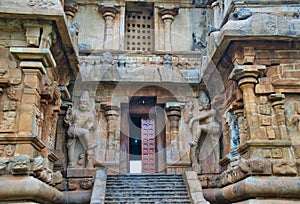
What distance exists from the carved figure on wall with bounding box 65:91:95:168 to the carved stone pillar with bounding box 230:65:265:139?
4695mm

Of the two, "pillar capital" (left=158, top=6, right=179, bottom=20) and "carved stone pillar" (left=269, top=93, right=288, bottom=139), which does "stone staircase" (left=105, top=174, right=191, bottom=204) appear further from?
"pillar capital" (left=158, top=6, right=179, bottom=20)

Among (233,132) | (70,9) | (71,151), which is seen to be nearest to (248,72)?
(233,132)

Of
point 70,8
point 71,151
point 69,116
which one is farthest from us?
point 70,8

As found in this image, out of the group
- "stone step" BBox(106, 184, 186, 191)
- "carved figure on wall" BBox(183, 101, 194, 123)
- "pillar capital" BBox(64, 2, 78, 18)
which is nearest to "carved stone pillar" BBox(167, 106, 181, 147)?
"carved figure on wall" BBox(183, 101, 194, 123)

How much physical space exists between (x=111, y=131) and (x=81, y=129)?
997 millimetres

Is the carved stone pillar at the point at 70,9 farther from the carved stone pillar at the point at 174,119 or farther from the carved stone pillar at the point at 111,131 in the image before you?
the carved stone pillar at the point at 174,119

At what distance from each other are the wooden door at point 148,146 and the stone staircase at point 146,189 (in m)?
1.85

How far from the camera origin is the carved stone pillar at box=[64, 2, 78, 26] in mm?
12047

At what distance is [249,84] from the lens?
666 cm

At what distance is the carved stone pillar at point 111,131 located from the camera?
389 inches

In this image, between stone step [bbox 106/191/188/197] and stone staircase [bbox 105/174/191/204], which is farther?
stone step [bbox 106/191/188/197]

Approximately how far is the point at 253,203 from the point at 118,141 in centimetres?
512

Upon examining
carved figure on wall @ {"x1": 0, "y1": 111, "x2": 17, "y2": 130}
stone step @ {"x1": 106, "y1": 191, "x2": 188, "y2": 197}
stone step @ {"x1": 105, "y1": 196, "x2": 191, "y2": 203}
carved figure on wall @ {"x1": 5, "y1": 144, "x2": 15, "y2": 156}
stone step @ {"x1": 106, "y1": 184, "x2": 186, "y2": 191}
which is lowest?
stone step @ {"x1": 105, "y1": 196, "x2": 191, "y2": 203}

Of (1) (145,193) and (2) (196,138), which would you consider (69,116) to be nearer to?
(1) (145,193)
